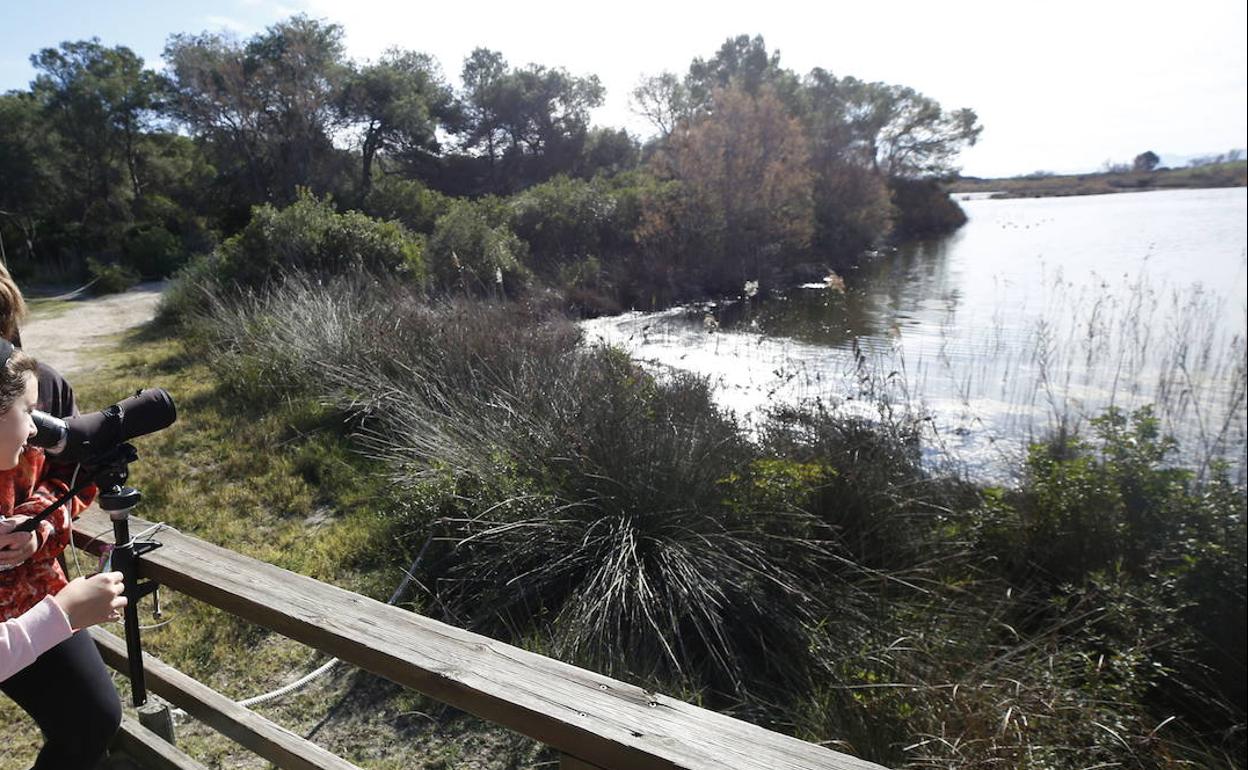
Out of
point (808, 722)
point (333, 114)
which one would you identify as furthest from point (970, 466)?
point (333, 114)

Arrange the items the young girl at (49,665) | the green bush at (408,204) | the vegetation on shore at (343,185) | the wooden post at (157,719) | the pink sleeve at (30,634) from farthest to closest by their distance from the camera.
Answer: the green bush at (408,204), the vegetation on shore at (343,185), the wooden post at (157,719), the young girl at (49,665), the pink sleeve at (30,634)

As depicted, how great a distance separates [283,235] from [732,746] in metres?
12.3

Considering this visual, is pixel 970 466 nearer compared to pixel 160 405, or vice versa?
pixel 160 405

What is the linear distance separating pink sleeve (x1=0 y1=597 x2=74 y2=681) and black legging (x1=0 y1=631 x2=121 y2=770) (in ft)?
0.83

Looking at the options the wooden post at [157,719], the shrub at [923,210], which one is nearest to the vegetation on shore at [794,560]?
the wooden post at [157,719]

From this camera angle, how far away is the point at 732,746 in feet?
3.87

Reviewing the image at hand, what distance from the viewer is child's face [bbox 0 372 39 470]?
1473 mm

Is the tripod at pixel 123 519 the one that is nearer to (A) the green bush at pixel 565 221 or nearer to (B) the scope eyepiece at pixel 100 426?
(B) the scope eyepiece at pixel 100 426

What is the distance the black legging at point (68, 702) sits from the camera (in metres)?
1.66

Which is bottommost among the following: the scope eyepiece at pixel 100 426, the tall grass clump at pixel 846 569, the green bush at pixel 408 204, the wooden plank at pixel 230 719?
the tall grass clump at pixel 846 569

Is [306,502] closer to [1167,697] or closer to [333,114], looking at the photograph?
[1167,697]

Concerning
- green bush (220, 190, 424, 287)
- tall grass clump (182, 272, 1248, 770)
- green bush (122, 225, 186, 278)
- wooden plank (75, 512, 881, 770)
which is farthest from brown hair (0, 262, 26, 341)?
green bush (122, 225, 186, 278)

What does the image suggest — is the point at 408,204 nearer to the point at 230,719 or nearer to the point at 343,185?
the point at 343,185

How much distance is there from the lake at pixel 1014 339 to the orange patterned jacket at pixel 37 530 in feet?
16.5
